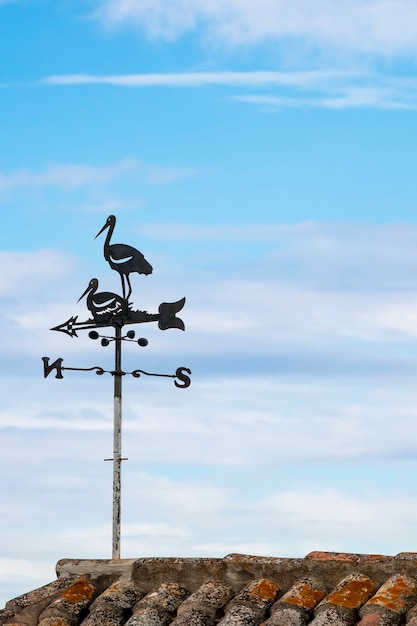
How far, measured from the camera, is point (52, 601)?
8914mm

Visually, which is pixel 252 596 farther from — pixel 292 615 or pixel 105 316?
pixel 105 316

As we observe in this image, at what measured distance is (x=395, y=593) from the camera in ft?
24.9

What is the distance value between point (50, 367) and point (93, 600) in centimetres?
297

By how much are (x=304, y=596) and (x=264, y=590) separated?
389mm

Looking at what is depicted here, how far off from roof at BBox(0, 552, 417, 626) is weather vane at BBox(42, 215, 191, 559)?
1420mm

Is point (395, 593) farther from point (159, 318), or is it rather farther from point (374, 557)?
point (159, 318)

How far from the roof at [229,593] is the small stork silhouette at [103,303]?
2.76m

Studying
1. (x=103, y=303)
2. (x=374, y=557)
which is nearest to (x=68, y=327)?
(x=103, y=303)

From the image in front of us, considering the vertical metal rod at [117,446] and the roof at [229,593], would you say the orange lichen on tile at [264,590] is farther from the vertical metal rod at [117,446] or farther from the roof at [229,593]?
the vertical metal rod at [117,446]

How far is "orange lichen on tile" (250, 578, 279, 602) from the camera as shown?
8055 millimetres

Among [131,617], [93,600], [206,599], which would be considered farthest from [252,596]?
[93,600]

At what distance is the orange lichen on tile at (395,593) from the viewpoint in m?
7.46

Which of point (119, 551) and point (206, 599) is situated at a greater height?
point (119, 551)

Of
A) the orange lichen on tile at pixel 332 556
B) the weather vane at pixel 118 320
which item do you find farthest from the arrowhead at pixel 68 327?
the orange lichen on tile at pixel 332 556
